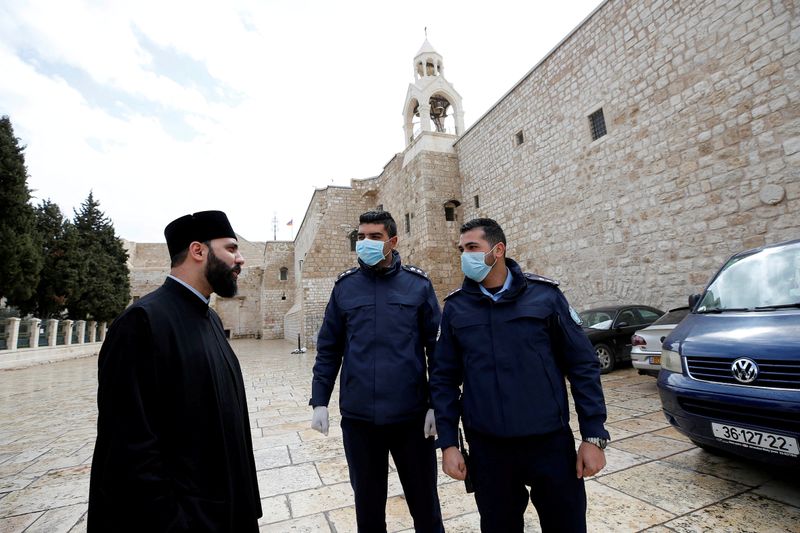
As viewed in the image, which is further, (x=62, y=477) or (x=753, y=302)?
(x=62, y=477)

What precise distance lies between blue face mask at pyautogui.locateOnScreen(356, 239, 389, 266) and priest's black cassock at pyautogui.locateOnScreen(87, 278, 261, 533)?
931 millimetres

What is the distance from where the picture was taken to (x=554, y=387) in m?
1.62

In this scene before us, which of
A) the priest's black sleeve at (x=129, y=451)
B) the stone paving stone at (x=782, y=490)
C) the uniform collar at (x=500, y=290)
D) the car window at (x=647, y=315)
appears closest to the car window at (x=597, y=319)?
the car window at (x=647, y=315)

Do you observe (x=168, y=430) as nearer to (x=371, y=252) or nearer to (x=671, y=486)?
(x=371, y=252)

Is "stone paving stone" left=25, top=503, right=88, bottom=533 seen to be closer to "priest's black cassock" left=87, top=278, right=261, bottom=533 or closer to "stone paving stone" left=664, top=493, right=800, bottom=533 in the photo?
"priest's black cassock" left=87, top=278, right=261, bottom=533

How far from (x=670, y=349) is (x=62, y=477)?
556 cm

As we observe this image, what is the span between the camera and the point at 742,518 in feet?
7.23

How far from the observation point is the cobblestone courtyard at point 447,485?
2314 millimetres

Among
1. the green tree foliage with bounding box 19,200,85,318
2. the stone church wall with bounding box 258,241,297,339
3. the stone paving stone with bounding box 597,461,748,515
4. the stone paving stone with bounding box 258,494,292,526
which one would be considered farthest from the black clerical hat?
the stone church wall with bounding box 258,241,297,339

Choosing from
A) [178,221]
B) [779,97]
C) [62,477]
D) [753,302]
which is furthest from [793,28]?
[62,477]

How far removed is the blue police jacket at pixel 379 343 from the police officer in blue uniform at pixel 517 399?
0.20 meters

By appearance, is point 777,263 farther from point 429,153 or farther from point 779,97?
point 429,153

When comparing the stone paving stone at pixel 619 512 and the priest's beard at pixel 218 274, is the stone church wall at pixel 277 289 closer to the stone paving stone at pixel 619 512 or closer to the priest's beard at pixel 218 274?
the stone paving stone at pixel 619 512

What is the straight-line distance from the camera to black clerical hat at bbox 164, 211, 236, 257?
154cm
